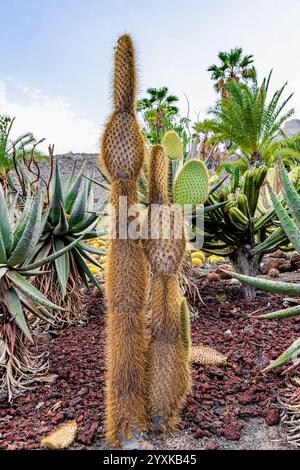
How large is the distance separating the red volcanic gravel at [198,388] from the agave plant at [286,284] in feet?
1.04

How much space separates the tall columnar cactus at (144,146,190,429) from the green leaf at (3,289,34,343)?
871 millimetres

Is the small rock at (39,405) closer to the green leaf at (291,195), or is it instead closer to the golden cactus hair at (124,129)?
the golden cactus hair at (124,129)

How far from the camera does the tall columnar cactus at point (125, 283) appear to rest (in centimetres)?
214

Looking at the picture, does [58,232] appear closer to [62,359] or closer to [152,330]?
[62,359]

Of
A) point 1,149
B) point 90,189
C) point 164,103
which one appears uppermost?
point 164,103

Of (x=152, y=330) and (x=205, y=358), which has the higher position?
(x=152, y=330)

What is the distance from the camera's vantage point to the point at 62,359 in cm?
319

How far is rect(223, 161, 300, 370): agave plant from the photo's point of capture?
6.89 ft

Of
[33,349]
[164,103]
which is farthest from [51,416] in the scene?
[164,103]

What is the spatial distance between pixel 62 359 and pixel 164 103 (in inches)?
1018

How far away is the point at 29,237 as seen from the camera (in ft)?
9.29

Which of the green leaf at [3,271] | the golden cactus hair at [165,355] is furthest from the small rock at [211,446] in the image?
the green leaf at [3,271]

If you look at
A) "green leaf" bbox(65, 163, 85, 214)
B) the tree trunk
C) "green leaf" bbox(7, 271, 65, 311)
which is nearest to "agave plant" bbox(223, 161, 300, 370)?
"green leaf" bbox(7, 271, 65, 311)

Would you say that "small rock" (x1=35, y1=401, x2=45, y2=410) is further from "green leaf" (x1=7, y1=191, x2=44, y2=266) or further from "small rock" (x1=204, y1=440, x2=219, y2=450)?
"small rock" (x1=204, y1=440, x2=219, y2=450)
